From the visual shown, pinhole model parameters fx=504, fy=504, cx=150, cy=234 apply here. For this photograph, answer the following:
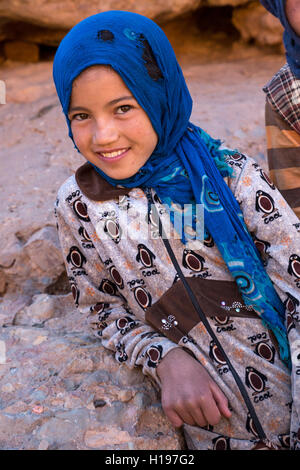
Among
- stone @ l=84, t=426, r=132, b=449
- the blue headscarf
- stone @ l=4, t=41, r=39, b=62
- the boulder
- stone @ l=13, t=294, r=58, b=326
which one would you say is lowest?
stone @ l=13, t=294, r=58, b=326

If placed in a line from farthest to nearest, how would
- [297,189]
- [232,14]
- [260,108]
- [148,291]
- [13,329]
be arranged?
[232,14] → [260,108] → [297,189] → [13,329] → [148,291]

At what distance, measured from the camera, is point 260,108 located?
3166mm

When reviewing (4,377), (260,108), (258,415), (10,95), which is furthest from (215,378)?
(10,95)

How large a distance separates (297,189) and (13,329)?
1.20m

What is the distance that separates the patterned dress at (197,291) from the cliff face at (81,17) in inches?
85.5

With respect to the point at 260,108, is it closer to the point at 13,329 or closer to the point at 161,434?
the point at 13,329

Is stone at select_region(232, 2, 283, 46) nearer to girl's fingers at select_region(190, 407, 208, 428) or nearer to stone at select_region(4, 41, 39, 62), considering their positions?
stone at select_region(4, 41, 39, 62)

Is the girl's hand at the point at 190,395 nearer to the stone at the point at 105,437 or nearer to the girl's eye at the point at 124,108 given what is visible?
the stone at the point at 105,437

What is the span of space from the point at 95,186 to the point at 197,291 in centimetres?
44

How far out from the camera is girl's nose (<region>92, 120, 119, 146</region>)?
1.30 metres

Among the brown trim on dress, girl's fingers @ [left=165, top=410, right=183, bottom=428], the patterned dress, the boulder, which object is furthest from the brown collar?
the boulder

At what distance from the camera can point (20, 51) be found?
3.86 meters

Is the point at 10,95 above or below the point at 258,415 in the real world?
below

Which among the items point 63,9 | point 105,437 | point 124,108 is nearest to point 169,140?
point 124,108
